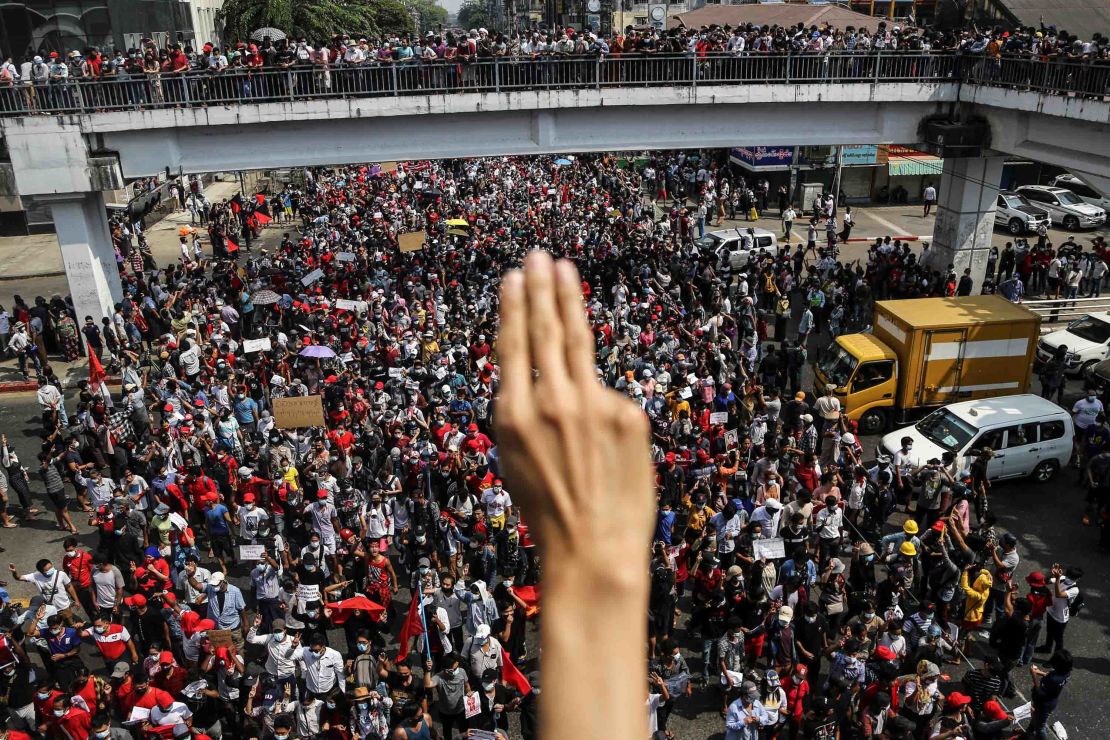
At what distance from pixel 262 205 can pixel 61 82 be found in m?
17.0

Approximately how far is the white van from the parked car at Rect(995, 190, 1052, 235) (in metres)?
19.7

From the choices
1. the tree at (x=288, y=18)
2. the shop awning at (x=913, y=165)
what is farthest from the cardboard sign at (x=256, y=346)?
the shop awning at (x=913, y=165)

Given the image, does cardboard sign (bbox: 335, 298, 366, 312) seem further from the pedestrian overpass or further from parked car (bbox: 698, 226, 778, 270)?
parked car (bbox: 698, 226, 778, 270)

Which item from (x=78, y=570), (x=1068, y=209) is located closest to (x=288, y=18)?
(x=1068, y=209)

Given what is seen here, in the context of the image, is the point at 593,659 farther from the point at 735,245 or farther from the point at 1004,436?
the point at 735,245

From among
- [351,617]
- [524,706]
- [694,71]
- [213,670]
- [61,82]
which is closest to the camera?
[524,706]

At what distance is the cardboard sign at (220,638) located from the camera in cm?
1015

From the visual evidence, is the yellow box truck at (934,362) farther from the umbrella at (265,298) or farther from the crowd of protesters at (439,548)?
the umbrella at (265,298)

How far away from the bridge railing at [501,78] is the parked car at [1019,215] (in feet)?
35.7

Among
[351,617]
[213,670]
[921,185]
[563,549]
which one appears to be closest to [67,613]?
[213,670]

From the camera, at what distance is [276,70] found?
2198cm

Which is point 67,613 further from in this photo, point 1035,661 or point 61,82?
point 61,82

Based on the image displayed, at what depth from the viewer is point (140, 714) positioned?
30.8 ft

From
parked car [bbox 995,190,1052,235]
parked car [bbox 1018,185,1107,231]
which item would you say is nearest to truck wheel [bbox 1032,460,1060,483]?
parked car [bbox 995,190,1052,235]
